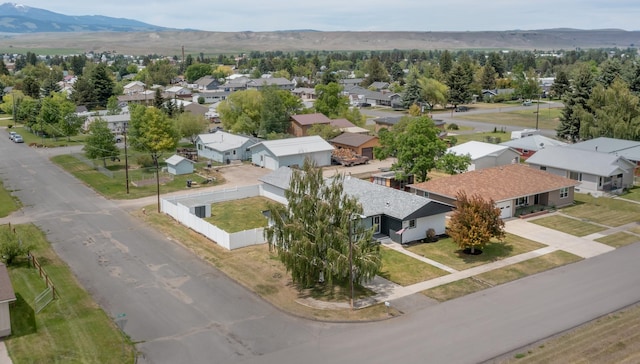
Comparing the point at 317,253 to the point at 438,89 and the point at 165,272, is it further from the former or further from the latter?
the point at 438,89

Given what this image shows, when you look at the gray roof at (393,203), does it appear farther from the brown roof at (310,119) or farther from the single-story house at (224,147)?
the brown roof at (310,119)

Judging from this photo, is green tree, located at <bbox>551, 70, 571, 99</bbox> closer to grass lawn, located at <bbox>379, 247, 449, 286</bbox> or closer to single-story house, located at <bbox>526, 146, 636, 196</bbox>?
single-story house, located at <bbox>526, 146, 636, 196</bbox>

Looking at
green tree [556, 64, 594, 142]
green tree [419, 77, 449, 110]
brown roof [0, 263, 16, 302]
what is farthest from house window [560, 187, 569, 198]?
green tree [419, 77, 449, 110]

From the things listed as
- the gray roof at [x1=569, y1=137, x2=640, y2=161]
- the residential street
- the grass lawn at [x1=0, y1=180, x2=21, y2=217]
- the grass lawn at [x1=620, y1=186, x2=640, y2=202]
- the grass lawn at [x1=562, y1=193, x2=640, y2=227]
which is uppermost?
the gray roof at [x1=569, y1=137, x2=640, y2=161]

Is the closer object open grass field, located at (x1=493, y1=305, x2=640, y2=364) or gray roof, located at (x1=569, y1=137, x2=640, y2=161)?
open grass field, located at (x1=493, y1=305, x2=640, y2=364)

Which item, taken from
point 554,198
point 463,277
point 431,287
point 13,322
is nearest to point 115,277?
point 13,322

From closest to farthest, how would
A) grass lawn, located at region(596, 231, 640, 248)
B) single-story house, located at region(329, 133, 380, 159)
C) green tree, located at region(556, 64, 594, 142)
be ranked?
grass lawn, located at region(596, 231, 640, 248)
single-story house, located at region(329, 133, 380, 159)
green tree, located at region(556, 64, 594, 142)

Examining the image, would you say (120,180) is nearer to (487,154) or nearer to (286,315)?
(286,315)
